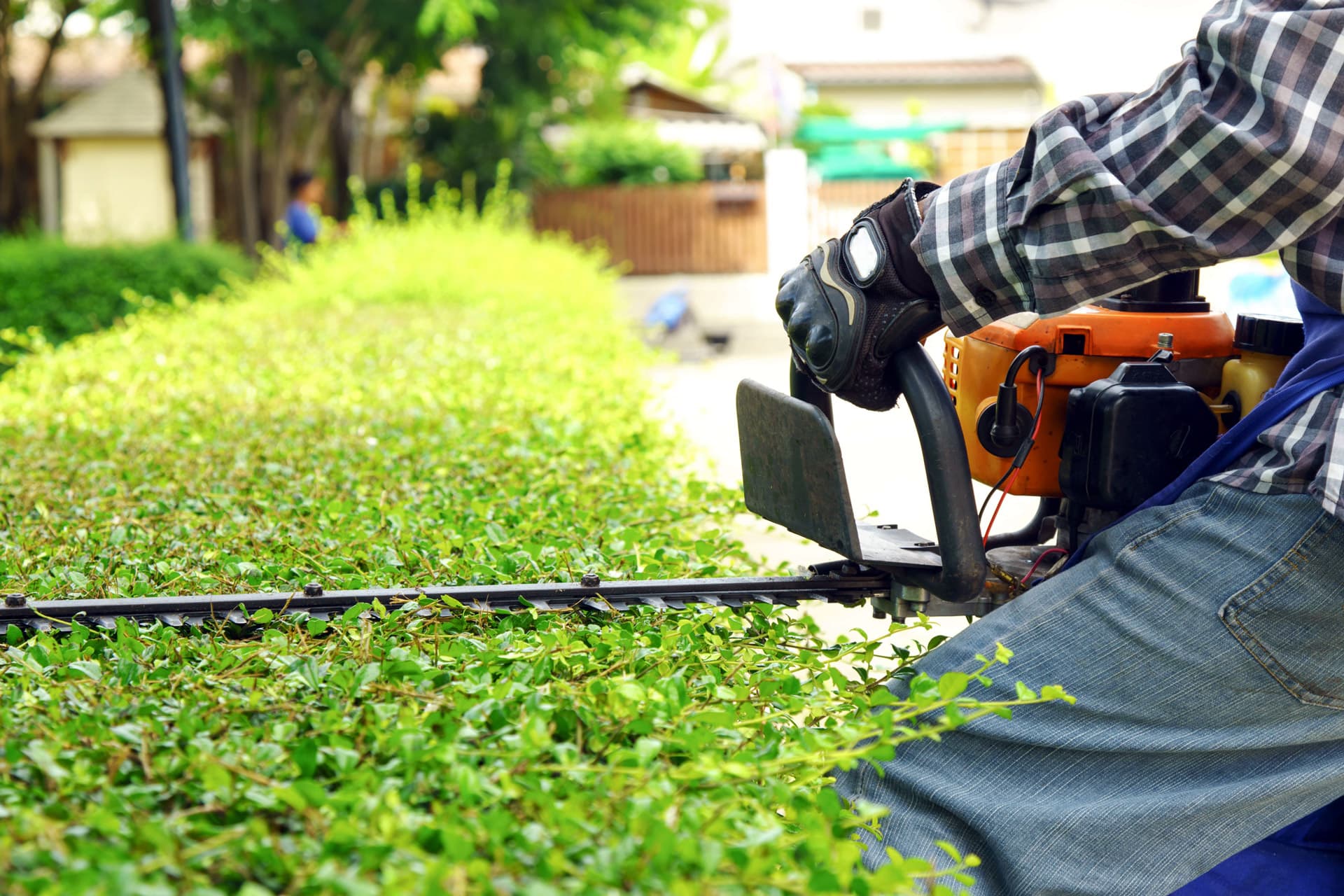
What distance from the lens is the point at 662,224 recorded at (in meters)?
22.8

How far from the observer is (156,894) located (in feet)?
3.57

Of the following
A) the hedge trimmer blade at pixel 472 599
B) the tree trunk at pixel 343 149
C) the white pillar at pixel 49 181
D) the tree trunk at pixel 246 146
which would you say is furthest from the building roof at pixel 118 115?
the hedge trimmer blade at pixel 472 599

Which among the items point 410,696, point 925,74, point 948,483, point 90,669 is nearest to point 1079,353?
point 948,483

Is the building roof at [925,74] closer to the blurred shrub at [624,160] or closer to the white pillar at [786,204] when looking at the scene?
the blurred shrub at [624,160]

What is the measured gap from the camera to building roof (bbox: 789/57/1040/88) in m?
38.5

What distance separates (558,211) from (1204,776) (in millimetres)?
21635

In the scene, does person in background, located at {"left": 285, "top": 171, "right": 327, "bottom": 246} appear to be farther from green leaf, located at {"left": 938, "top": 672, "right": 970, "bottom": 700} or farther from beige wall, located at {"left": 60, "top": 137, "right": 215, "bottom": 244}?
beige wall, located at {"left": 60, "top": 137, "right": 215, "bottom": 244}

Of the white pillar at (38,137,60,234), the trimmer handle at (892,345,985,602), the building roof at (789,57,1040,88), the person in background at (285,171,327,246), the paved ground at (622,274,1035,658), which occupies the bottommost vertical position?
the paved ground at (622,274,1035,658)

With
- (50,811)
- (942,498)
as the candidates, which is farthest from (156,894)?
(942,498)

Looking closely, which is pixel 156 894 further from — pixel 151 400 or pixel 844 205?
pixel 844 205

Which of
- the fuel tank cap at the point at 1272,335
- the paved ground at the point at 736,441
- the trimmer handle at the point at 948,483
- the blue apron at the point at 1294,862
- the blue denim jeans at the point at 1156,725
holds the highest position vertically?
the fuel tank cap at the point at 1272,335

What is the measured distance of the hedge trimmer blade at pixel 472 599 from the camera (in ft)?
6.52

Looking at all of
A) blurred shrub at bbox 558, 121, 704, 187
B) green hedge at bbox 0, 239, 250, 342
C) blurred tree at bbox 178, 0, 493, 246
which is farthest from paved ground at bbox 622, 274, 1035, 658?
blurred shrub at bbox 558, 121, 704, 187

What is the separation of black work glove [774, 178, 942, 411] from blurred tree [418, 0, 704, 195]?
1631 cm
